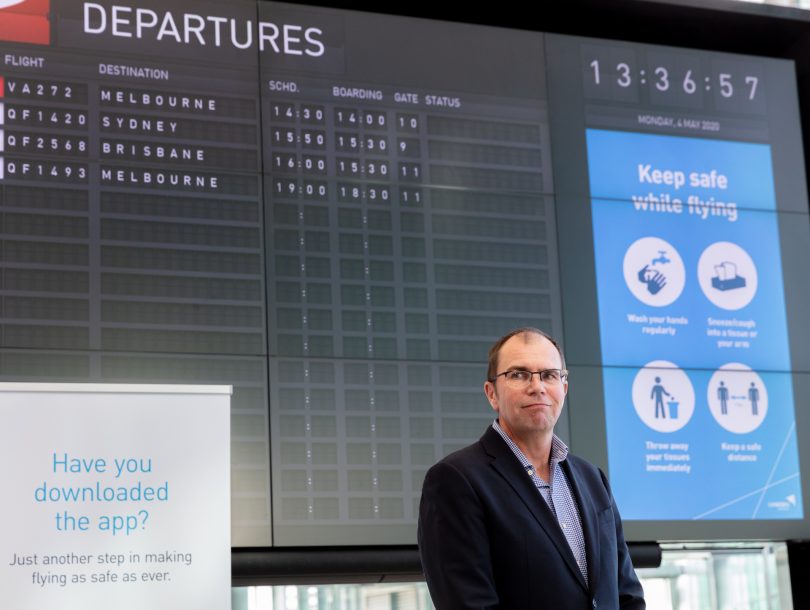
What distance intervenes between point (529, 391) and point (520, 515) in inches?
9.3

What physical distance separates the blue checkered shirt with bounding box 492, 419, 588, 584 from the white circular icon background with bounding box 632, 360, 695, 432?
2747mm

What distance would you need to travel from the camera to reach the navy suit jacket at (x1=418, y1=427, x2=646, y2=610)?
93.4 inches

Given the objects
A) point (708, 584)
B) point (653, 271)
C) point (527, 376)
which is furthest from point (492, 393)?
point (708, 584)

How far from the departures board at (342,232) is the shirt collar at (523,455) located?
222 centimetres

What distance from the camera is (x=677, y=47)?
19.1ft

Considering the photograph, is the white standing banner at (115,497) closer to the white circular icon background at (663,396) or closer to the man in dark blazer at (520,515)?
the man in dark blazer at (520,515)

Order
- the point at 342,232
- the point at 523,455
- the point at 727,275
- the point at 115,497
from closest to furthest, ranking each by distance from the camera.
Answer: the point at 523,455
the point at 115,497
the point at 342,232
the point at 727,275

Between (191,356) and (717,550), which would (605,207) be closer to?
(717,550)

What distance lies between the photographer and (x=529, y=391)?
8.09 ft

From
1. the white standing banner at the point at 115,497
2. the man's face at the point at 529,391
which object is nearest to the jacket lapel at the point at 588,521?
the man's face at the point at 529,391

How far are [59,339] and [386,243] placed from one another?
1.30 m

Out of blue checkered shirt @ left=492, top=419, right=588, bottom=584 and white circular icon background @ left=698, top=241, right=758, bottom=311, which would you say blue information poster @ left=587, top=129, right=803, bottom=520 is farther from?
blue checkered shirt @ left=492, top=419, right=588, bottom=584

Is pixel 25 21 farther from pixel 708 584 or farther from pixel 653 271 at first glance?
pixel 708 584

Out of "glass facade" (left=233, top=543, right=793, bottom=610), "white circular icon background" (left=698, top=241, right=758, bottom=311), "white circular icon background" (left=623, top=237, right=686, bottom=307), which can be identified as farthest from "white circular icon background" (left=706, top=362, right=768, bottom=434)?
"glass facade" (left=233, top=543, right=793, bottom=610)
